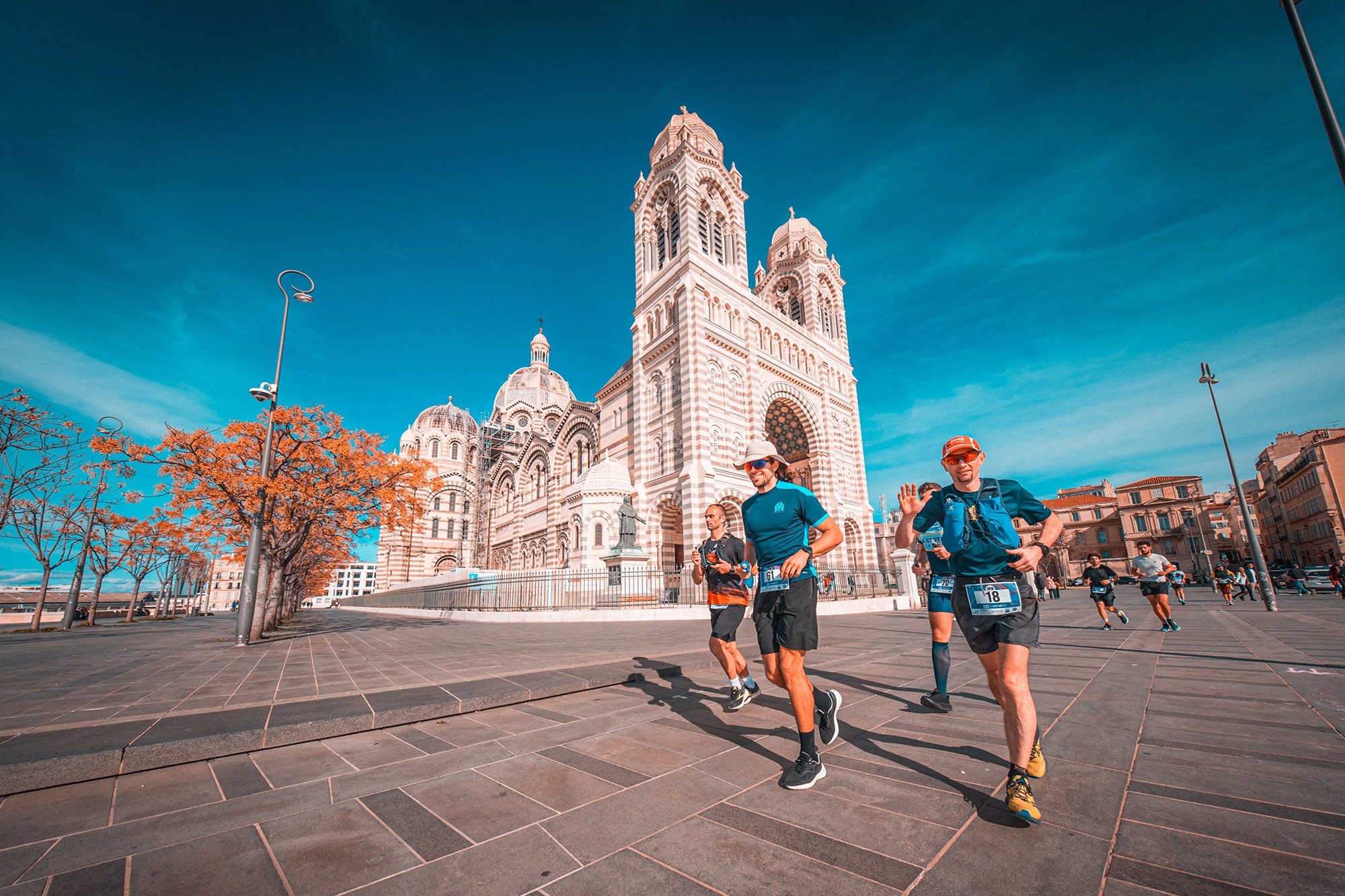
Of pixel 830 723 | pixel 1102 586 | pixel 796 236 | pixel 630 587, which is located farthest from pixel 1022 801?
pixel 796 236

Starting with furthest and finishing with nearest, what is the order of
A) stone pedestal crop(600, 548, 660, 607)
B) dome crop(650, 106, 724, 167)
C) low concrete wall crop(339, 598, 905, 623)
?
dome crop(650, 106, 724, 167), stone pedestal crop(600, 548, 660, 607), low concrete wall crop(339, 598, 905, 623)

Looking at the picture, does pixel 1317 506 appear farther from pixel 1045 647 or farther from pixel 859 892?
pixel 859 892

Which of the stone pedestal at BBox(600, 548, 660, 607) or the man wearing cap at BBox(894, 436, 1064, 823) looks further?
the stone pedestal at BBox(600, 548, 660, 607)

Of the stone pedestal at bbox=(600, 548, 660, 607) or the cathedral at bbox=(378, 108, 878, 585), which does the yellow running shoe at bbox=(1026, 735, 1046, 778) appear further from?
the cathedral at bbox=(378, 108, 878, 585)

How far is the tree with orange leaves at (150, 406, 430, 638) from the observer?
37.0 ft

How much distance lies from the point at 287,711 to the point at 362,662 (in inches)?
139

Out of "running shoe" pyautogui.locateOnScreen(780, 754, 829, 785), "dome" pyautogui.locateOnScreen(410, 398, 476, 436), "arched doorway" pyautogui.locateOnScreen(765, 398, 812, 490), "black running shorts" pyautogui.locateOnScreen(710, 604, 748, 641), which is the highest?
"dome" pyautogui.locateOnScreen(410, 398, 476, 436)

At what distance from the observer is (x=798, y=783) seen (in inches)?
101

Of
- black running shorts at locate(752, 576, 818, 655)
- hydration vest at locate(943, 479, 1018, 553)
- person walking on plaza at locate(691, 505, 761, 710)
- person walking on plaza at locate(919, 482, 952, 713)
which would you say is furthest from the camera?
person walking on plaza at locate(691, 505, 761, 710)

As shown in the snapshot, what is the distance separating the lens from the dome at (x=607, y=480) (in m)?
25.5

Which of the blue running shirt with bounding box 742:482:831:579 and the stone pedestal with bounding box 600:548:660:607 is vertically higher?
the blue running shirt with bounding box 742:482:831:579

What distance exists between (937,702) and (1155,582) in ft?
25.8

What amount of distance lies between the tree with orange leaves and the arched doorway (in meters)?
20.5

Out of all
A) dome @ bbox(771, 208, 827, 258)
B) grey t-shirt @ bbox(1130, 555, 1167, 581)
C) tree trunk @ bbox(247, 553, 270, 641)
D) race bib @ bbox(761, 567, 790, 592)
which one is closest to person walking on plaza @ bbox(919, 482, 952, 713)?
race bib @ bbox(761, 567, 790, 592)
